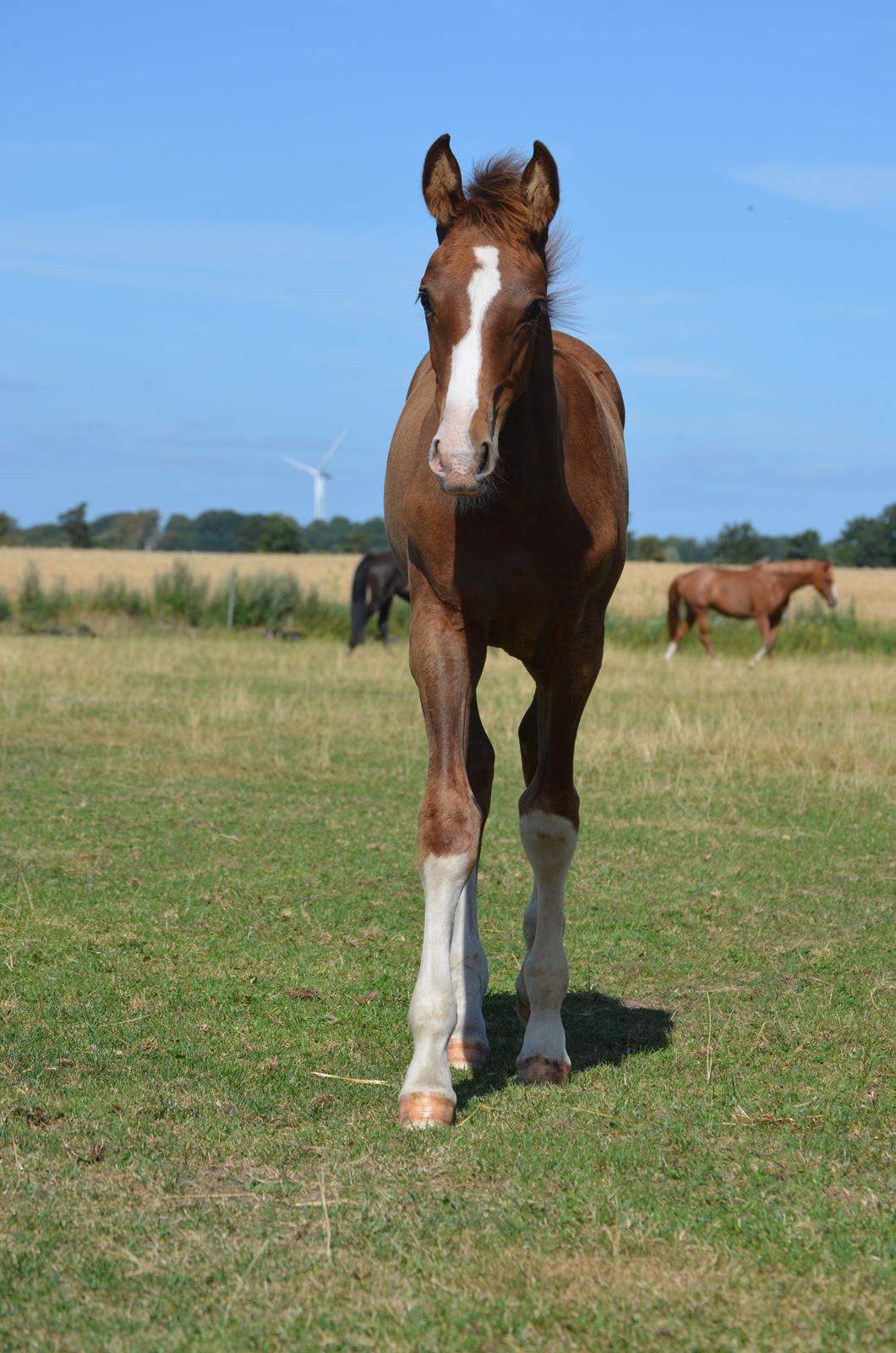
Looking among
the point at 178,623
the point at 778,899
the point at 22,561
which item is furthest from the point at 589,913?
the point at 22,561

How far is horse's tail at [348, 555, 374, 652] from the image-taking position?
23.6m

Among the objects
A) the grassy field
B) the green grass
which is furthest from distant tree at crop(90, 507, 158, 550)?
the grassy field

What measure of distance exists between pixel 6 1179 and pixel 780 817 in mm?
6876

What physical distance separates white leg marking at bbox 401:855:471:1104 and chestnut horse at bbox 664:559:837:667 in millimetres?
21664

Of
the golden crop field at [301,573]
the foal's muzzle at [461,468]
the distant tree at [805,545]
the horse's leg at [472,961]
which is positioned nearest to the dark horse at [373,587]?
the golden crop field at [301,573]

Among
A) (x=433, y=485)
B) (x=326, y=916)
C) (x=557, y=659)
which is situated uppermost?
(x=433, y=485)

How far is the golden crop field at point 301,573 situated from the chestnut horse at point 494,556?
25985 mm

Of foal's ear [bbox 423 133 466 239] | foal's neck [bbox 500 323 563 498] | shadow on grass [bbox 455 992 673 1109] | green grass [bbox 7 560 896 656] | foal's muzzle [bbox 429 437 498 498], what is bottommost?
shadow on grass [bbox 455 992 673 1109]

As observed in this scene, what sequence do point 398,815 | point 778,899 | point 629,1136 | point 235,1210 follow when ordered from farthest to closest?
point 398,815 → point 778,899 → point 629,1136 → point 235,1210

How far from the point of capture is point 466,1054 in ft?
14.3

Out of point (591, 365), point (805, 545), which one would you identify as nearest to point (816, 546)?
point (805, 545)

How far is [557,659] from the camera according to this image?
4285 mm

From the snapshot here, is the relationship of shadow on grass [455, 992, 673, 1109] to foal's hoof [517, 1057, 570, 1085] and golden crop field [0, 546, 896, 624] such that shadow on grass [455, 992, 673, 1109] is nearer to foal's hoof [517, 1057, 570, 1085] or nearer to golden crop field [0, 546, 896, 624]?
foal's hoof [517, 1057, 570, 1085]

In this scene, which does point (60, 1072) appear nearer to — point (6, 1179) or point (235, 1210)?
point (6, 1179)
